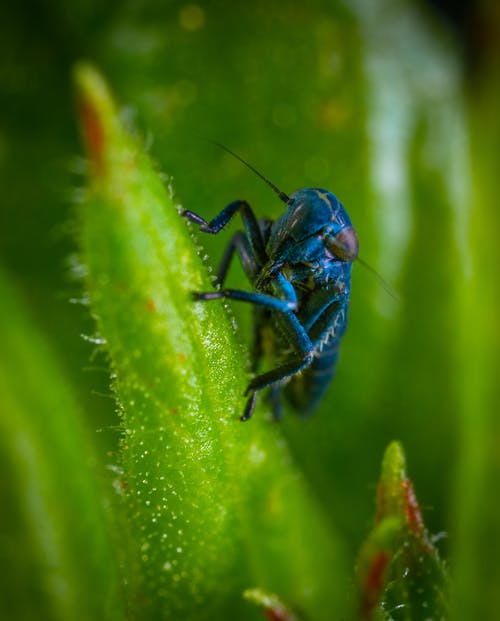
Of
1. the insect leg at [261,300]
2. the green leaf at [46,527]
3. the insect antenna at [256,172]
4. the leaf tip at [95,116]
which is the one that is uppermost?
the insect antenna at [256,172]

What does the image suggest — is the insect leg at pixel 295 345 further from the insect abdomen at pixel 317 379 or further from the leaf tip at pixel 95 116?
the leaf tip at pixel 95 116

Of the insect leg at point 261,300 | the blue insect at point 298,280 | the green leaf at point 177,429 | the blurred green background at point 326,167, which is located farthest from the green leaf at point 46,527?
the blue insect at point 298,280

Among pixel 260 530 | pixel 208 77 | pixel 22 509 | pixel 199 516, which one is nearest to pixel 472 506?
pixel 260 530

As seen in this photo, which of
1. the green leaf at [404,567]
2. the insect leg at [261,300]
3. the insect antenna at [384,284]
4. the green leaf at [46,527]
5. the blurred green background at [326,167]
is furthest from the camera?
the insect antenna at [384,284]

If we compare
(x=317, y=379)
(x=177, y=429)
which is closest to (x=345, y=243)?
(x=317, y=379)

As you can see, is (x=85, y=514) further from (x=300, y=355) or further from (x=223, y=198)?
(x=223, y=198)

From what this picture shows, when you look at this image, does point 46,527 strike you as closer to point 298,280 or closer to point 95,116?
point 95,116

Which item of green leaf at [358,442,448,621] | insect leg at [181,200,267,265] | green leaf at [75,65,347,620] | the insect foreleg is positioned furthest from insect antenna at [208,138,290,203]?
green leaf at [358,442,448,621]
